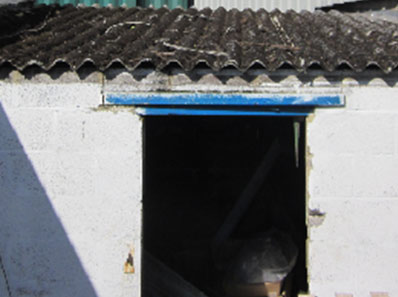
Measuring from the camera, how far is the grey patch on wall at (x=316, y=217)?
544 centimetres

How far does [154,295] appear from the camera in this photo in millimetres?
6301

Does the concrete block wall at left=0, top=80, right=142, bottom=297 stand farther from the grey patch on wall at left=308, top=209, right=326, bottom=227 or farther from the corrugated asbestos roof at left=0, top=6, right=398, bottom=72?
the grey patch on wall at left=308, top=209, right=326, bottom=227

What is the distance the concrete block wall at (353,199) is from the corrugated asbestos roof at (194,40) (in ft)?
1.94

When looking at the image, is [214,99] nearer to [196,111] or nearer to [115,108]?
[196,111]

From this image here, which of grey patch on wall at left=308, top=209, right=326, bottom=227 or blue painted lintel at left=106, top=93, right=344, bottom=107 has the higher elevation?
blue painted lintel at left=106, top=93, right=344, bottom=107

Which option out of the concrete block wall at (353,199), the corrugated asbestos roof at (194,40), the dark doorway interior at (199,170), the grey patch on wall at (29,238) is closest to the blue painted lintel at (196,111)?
the concrete block wall at (353,199)

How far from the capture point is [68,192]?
17.7ft

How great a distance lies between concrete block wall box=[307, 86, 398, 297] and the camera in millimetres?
5383

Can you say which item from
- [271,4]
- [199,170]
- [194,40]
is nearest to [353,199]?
[194,40]

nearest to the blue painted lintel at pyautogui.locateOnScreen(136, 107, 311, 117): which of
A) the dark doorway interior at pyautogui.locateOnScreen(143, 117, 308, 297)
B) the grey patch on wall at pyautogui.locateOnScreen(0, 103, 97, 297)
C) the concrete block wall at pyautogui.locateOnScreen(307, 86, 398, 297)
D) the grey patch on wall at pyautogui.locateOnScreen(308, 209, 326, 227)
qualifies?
the concrete block wall at pyautogui.locateOnScreen(307, 86, 398, 297)

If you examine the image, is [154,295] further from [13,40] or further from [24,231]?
[13,40]

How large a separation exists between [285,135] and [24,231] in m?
4.60

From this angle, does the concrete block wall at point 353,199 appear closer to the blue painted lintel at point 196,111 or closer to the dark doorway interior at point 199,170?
the blue painted lintel at point 196,111

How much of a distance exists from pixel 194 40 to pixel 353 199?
2263 mm
